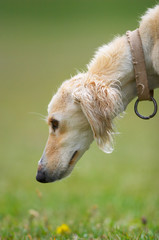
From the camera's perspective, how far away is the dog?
3592 mm

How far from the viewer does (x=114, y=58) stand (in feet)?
12.5

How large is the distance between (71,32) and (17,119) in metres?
19.8

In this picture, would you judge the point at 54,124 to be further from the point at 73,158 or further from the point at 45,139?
the point at 45,139

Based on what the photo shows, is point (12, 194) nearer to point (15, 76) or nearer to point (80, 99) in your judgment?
point (80, 99)

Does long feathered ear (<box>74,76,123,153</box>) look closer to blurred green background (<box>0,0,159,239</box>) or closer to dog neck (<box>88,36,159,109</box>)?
dog neck (<box>88,36,159,109</box>)

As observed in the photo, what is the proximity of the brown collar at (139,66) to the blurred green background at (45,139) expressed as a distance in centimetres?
42

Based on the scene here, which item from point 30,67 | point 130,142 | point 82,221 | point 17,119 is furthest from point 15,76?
point 82,221

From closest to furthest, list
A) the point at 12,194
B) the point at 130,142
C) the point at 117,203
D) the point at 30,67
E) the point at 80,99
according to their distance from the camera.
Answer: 1. the point at 80,99
2. the point at 117,203
3. the point at 12,194
4. the point at 130,142
5. the point at 30,67

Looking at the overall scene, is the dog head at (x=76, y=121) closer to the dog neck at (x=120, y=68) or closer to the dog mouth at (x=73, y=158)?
the dog mouth at (x=73, y=158)

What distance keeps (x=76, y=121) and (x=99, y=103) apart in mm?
392

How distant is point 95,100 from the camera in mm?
3564

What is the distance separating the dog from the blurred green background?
1.16ft

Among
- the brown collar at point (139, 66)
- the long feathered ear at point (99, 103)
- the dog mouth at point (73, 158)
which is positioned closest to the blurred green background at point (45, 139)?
the long feathered ear at point (99, 103)

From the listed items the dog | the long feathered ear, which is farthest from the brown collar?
the long feathered ear
